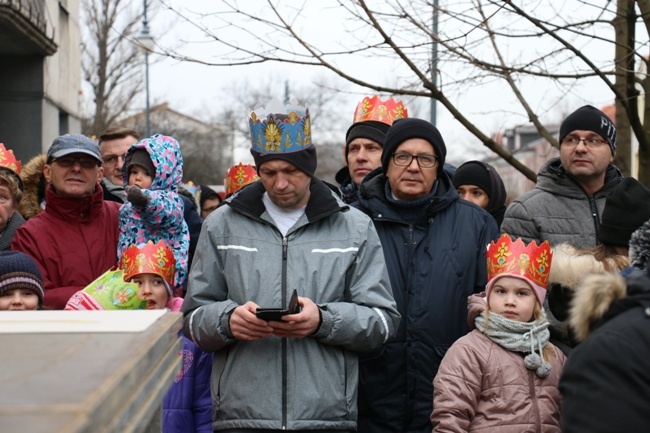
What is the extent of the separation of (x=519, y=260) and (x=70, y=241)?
2.34 metres

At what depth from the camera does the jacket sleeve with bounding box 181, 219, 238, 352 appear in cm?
392

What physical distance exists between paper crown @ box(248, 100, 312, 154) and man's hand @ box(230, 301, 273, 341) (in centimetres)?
75

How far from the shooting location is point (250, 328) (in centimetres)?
379

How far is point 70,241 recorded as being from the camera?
5066 mm

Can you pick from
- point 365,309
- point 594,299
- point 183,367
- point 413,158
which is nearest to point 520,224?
point 413,158

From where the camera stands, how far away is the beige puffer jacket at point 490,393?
13.3 feet

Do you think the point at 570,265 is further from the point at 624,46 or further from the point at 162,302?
the point at 162,302

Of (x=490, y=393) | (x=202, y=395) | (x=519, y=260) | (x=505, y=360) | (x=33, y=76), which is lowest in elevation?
(x=202, y=395)

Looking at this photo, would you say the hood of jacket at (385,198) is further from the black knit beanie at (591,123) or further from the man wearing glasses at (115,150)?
the man wearing glasses at (115,150)

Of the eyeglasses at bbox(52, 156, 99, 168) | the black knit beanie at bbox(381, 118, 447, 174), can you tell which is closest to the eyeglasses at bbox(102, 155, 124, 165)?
the eyeglasses at bbox(52, 156, 99, 168)

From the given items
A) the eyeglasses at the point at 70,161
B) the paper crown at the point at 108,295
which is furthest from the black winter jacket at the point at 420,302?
the eyeglasses at the point at 70,161

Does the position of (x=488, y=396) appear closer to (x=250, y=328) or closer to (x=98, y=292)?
(x=250, y=328)

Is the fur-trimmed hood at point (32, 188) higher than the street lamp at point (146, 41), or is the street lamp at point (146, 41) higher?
the street lamp at point (146, 41)

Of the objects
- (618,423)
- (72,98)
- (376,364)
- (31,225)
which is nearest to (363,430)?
(376,364)
